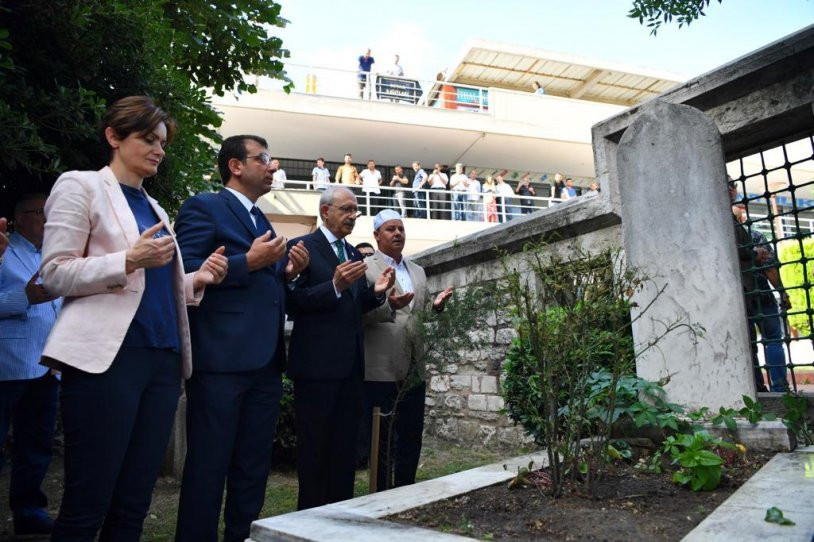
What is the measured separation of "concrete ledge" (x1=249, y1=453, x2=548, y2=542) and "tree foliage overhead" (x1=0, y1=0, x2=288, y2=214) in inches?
75.4

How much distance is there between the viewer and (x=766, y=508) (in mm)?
2064

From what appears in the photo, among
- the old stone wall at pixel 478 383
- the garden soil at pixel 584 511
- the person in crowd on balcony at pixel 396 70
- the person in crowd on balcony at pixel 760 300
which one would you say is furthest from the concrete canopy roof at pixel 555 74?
the garden soil at pixel 584 511

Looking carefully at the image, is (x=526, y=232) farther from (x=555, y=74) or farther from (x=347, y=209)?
(x=555, y=74)

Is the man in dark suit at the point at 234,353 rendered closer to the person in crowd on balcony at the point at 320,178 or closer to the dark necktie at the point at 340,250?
the dark necktie at the point at 340,250

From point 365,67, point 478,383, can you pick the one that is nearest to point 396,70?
point 365,67

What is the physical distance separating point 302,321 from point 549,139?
58.0ft

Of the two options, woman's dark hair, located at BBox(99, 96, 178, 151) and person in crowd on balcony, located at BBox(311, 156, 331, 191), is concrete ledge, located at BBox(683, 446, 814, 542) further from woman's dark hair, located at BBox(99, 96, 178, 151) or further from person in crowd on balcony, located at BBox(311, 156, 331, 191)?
person in crowd on balcony, located at BBox(311, 156, 331, 191)

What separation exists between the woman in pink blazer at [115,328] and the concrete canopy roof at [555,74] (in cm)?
1916

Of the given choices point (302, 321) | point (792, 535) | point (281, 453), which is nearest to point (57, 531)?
point (302, 321)

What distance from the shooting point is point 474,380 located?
265 inches

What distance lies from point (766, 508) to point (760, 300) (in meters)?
3.16

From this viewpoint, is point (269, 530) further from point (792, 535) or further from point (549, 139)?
point (549, 139)

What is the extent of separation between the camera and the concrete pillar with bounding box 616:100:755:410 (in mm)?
3791

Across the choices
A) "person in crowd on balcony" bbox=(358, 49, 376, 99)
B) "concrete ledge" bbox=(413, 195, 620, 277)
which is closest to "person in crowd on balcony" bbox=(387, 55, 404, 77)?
"person in crowd on balcony" bbox=(358, 49, 376, 99)
